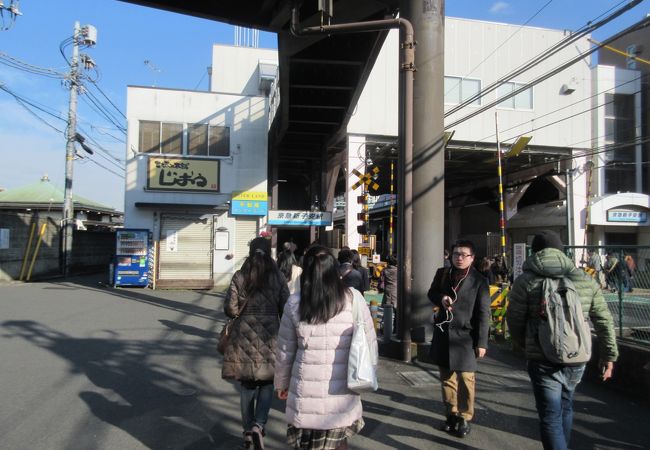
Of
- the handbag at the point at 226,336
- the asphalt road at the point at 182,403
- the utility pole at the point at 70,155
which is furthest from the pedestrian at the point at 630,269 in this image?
the utility pole at the point at 70,155

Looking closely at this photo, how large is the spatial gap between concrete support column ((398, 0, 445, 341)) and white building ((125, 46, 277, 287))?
441 inches

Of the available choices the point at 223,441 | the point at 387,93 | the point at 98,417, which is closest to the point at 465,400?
the point at 223,441

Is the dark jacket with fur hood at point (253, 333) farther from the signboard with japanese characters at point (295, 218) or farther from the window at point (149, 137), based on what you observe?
the window at point (149, 137)

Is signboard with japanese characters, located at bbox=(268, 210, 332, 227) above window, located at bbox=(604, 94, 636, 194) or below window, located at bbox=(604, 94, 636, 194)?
below

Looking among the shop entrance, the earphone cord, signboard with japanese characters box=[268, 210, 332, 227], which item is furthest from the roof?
the earphone cord

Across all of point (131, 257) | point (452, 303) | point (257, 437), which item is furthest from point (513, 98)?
point (257, 437)

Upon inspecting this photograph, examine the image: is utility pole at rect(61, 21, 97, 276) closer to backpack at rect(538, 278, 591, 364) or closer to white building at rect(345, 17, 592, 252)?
white building at rect(345, 17, 592, 252)

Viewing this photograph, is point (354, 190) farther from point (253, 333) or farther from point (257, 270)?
point (253, 333)

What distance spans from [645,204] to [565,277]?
72.7 feet

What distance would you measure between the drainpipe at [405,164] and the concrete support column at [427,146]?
0.08 meters

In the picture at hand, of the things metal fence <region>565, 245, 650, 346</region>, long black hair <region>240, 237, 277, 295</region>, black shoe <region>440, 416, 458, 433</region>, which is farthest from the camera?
metal fence <region>565, 245, 650, 346</region>

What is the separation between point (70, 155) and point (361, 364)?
2282 cm

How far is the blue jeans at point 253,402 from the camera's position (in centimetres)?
387

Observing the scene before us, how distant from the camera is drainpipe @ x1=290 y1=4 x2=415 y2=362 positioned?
7.21 metres
